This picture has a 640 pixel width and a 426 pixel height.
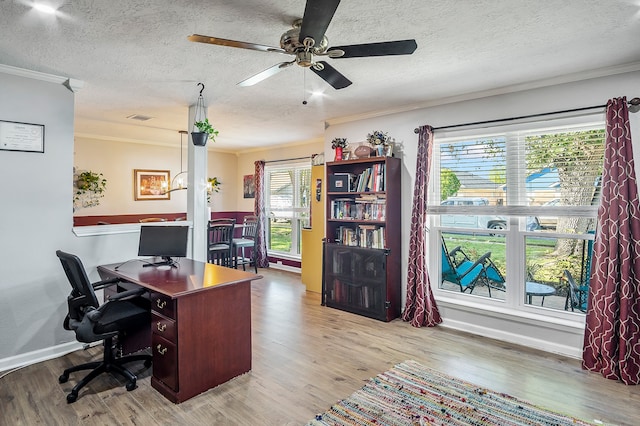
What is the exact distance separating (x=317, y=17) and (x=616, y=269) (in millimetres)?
2934

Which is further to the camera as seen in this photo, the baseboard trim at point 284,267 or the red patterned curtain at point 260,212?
the red patterned curtain at point 260,212

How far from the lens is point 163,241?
3307 millimetres

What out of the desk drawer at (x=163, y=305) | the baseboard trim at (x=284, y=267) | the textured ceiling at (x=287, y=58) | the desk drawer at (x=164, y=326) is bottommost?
the baseboard trim at (x=284, y=267)

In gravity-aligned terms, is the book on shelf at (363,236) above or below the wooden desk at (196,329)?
above

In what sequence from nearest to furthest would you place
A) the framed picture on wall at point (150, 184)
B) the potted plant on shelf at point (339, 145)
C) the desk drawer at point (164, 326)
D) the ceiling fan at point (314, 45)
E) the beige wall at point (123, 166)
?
1. the ceiling fan at point (314, 45)
2. the desk drawer at point (164, 326)
3. the potted plant on shelf at point (339, 145)
4. the beige wall at point (123, 166)
5. the framed picture on wall at point (150, 184)

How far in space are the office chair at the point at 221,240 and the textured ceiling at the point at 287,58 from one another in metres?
2.31

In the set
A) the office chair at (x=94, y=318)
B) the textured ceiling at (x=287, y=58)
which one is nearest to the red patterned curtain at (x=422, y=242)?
the textured ceiling at (x=287, y=58)

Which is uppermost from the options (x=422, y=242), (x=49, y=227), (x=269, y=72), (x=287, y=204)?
(x=269, y=72)

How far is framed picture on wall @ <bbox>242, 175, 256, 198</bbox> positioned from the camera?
7.66 m

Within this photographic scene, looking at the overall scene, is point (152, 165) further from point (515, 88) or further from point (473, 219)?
point (515, 88)

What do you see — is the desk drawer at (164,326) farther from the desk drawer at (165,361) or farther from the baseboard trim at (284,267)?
the baseboard trim at (284,267)

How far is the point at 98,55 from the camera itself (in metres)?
2.73

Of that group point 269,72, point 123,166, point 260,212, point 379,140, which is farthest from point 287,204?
point 269,72

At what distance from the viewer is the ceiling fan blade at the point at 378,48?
1.90 m
